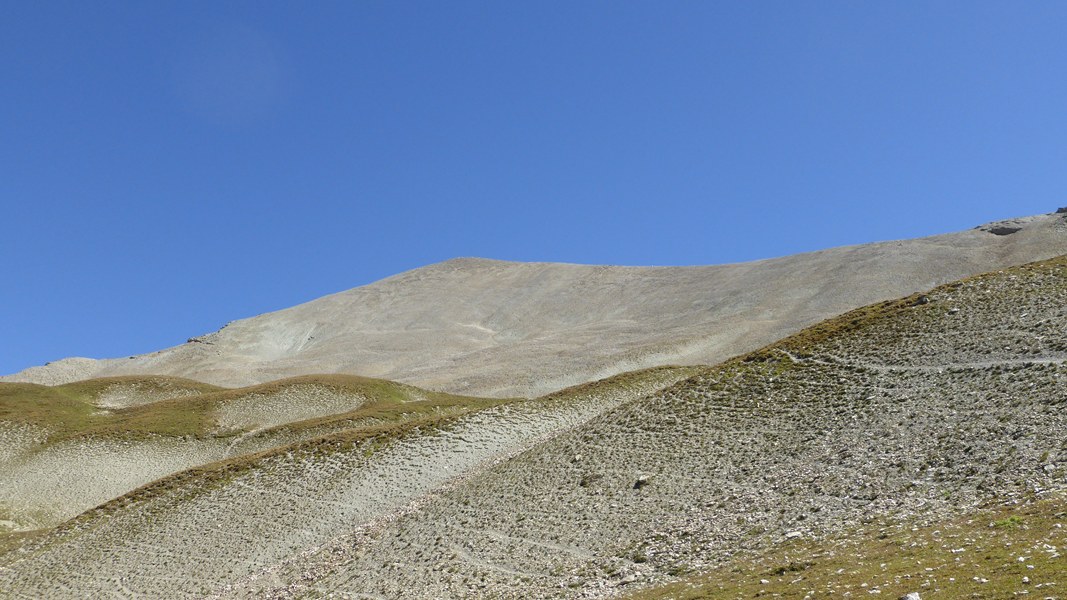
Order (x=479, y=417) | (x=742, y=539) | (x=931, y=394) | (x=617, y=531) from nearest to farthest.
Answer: (x=742, y=539), (x=617, y=531), (x=931, y=394), (x=479, y=417)

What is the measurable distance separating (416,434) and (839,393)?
2650 centimetres

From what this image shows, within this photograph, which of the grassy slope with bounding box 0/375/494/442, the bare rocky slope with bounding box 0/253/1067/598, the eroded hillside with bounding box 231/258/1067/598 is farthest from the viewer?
the grassy slope with bounding box 0/375/494/442

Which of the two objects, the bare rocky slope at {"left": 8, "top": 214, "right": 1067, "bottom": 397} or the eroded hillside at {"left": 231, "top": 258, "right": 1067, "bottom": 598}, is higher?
the bare rocky slope at {"left": 8, "top": 214, "right": 1067, "bottom": 397}

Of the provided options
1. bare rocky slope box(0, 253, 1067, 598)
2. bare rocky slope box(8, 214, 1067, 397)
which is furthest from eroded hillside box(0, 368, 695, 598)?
bare rocky slope box(8, 214, 1067, 397)

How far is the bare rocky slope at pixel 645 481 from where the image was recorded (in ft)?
81.7

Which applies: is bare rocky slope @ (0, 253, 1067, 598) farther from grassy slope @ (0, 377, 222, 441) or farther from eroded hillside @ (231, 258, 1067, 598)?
grassy slope @ (0, 377, 222, 441)

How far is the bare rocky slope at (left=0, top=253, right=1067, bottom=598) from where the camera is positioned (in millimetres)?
24891

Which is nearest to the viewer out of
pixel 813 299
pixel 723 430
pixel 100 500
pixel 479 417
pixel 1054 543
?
pixel 1054 543

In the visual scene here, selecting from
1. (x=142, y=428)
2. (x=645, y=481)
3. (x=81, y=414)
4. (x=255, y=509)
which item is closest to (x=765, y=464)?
(x=645, y=481)

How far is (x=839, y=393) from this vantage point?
34.7 metres

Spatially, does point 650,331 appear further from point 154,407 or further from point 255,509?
point 255,509

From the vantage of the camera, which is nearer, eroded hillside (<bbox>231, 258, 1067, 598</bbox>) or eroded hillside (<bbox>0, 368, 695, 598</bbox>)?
eroded hillside (<bbox>231, 258, 1067, 598</bbox>)

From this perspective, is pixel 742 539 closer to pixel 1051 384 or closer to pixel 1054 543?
pixel 1054 543

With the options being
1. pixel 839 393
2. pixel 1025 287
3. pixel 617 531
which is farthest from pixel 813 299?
pixel 617 531
